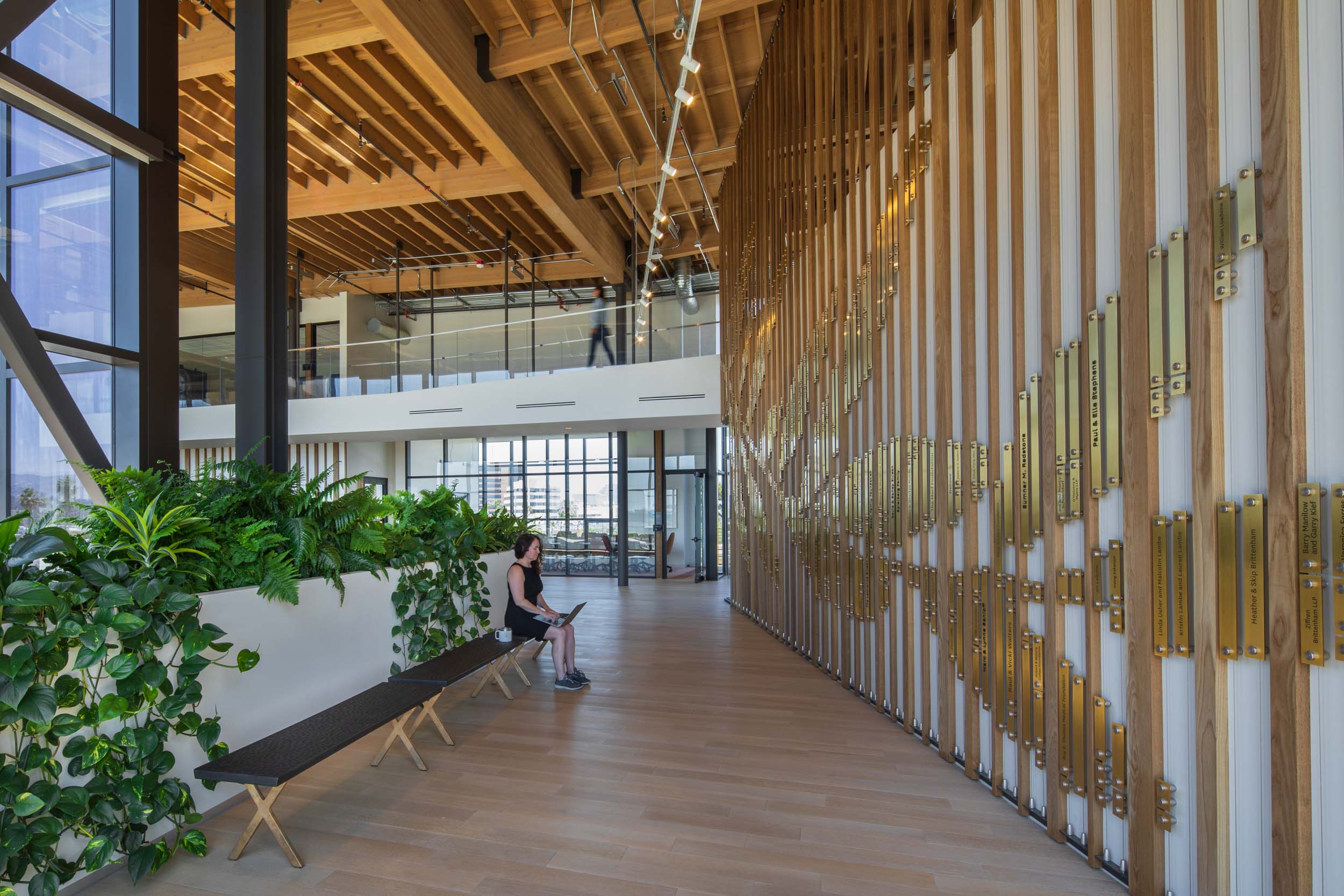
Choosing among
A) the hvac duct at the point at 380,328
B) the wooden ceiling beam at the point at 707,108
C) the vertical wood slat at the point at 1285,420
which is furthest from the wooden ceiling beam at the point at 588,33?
the hvac duct at the point at 380,328

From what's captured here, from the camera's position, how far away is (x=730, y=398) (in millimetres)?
9586

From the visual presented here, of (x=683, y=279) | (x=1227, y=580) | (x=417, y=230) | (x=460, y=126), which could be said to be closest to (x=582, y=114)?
(x=460, y=126)

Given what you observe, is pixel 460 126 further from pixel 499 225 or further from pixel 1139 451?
pixel 1139 451

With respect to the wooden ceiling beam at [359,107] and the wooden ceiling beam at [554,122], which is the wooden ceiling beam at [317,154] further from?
the wooden ceiling beam at [554,122]

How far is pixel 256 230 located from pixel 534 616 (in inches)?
139

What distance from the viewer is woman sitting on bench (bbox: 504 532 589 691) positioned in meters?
5.52

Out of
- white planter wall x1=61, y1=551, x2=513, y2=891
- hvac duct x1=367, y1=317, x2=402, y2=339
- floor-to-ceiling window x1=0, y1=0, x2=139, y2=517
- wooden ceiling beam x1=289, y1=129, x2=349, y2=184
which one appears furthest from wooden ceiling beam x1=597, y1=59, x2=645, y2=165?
hvac duct x1=367, y1=317, x2=402, y2=339

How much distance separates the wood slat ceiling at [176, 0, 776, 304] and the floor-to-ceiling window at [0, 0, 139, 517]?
2279 millimetres

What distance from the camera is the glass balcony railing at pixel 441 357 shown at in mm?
10453

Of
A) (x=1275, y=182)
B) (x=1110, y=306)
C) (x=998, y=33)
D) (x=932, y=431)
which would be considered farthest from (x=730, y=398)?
(x=1275, y=182)

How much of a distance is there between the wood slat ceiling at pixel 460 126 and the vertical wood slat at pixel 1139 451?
4436 mm

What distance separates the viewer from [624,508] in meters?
12.6

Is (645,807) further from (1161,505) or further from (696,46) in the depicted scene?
(696,46)

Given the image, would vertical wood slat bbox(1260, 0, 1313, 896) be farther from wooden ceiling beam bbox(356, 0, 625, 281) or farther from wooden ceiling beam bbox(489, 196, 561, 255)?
wooden ceiling beam bbox(489, 196, 561, 255)
